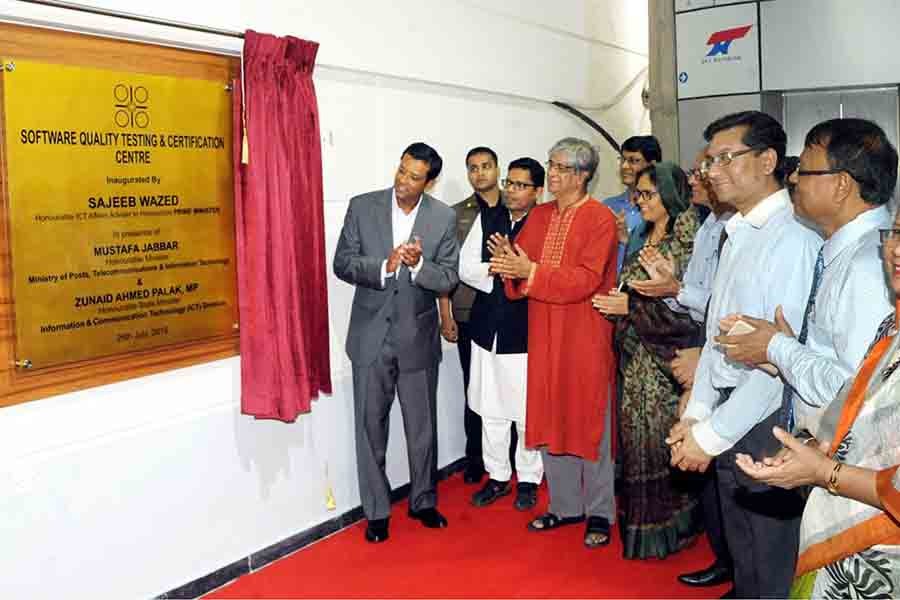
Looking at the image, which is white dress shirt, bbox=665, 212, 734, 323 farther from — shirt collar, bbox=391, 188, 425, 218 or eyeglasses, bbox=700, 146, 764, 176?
shirt collar, bbox=391, 188, 425, 218

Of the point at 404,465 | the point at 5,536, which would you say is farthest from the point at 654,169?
the point at 5,536

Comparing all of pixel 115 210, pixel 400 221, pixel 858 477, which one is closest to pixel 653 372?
pixel 400 221

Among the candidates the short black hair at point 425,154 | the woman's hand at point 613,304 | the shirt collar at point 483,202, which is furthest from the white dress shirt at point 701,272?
the shirt collar at point 483,202

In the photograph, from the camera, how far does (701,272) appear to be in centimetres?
326

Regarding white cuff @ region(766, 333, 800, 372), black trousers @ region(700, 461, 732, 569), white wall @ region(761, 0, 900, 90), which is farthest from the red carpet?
white wall @ region(761, 0, 900, 90)

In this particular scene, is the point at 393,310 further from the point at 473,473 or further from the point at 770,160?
the point at 770,160

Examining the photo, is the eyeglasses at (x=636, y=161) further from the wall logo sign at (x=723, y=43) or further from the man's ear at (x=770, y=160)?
the man's ear at (x=770, y=160)

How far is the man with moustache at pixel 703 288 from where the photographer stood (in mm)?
3125

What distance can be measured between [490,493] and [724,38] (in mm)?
3700

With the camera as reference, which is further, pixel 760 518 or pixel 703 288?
pixel 703 288

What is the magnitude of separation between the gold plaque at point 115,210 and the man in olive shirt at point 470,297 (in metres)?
1.30

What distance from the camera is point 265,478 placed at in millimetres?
3650

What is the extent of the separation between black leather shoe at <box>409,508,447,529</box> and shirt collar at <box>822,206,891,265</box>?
7.50 ft

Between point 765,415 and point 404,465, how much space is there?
2.35m
